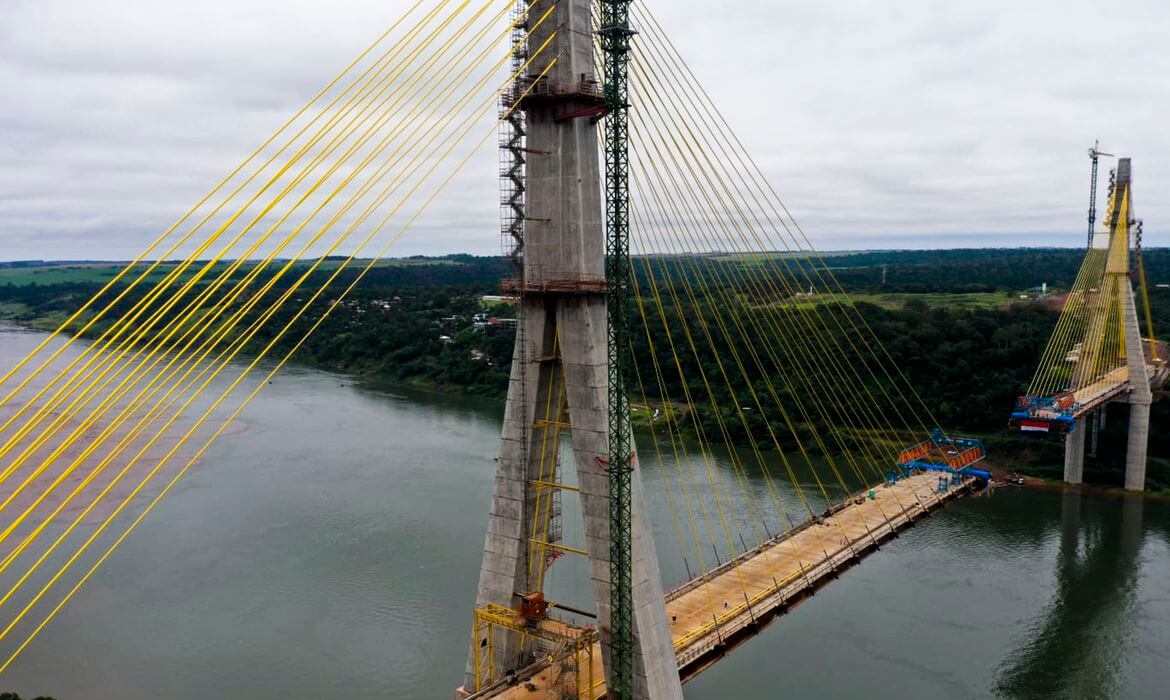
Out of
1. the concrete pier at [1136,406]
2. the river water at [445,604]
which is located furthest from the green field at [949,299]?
the river water at [445,604]

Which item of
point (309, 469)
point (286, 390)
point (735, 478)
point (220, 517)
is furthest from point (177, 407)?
point (735, 478)

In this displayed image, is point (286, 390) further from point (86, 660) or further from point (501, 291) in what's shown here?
point (501, 291)

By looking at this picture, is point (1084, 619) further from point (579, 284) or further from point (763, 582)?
point (579, 284)

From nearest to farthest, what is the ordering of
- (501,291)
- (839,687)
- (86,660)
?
(501,291) < (839,687) < (86,660)

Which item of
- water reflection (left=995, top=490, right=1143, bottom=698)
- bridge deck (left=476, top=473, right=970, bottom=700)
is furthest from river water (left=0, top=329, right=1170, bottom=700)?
bridge deck (left=476, top=473, right=970, bottom=700)

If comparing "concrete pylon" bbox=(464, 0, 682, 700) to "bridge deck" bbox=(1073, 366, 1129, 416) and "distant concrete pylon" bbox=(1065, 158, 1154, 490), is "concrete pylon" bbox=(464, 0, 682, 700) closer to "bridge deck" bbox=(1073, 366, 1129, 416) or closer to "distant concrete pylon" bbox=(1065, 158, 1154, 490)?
"bridge deck" bbox=(1073, 366, 1129, 416)
